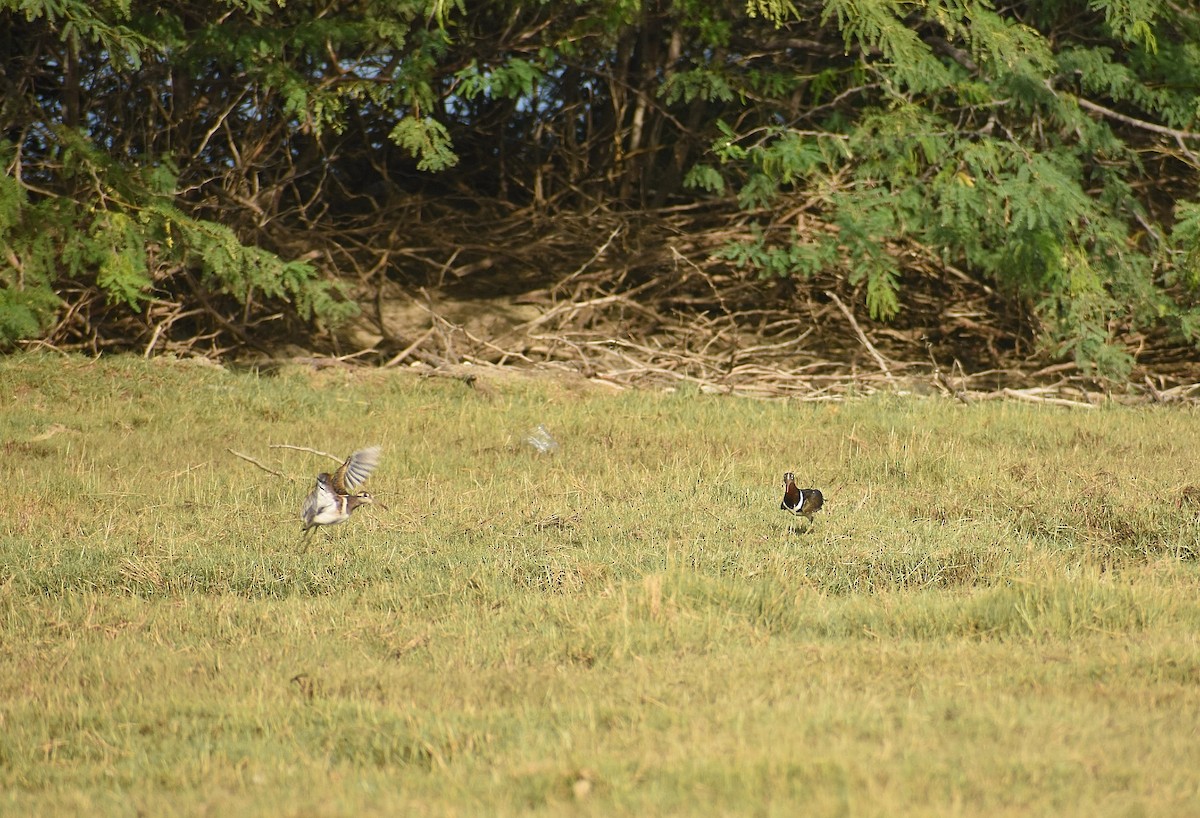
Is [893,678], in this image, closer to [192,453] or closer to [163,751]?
[163,751]

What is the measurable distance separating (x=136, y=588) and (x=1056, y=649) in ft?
13.6

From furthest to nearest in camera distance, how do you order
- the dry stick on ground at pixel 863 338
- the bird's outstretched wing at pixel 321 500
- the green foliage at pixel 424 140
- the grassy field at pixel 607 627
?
the dry stick on ground at pixel 863 338
the green foliage at pixel 424 140
the bird's outstretched wing at pixel 321 500
the grassy field at pixel 607 627

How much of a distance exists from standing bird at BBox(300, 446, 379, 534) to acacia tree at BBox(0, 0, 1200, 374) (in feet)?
17.3

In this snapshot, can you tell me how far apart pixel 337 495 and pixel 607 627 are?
1.83 m

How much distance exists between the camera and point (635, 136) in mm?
16375

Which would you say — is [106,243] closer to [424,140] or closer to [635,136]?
[424,140]

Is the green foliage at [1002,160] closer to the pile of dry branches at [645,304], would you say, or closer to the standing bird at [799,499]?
the pile of dry branches at [645,304]

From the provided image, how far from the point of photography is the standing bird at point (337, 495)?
6801 millimetres

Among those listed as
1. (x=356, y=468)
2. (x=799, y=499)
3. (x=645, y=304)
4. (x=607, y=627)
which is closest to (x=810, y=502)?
(x=799, y=499)

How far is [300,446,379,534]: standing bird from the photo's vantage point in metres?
6.80

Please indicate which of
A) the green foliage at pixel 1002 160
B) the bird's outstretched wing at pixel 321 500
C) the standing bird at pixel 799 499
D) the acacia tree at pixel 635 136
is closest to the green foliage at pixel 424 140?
the acacia tree at pixel 635 136

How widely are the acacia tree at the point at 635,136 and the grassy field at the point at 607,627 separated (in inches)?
109

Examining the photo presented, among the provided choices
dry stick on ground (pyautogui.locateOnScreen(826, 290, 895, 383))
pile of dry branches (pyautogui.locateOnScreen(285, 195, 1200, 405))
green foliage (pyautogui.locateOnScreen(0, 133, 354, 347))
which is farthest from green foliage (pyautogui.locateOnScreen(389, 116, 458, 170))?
dry stick on ground (pyautogui.locateOnScreen(826, 290, 895, 383))

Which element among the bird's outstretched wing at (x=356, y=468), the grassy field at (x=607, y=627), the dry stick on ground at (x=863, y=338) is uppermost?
the dry stick on ground at (x=863, y=338)
